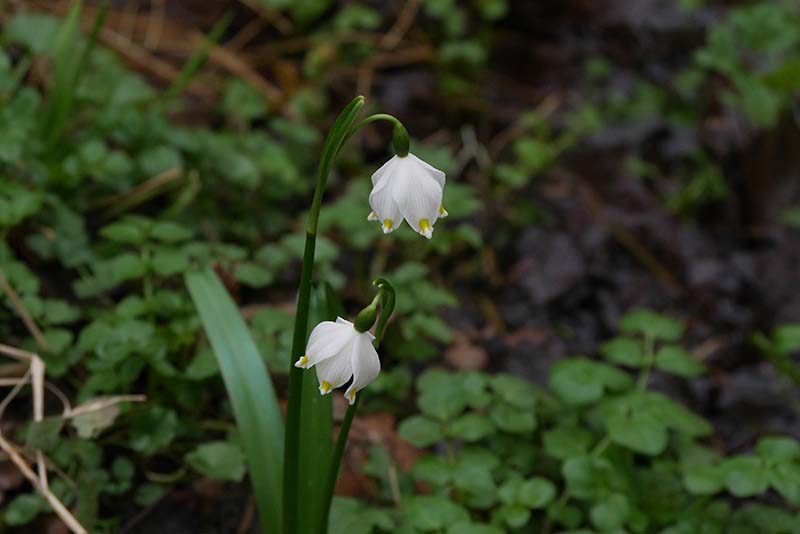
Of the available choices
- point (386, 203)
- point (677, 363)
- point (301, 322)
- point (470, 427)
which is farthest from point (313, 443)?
point (677, 363)

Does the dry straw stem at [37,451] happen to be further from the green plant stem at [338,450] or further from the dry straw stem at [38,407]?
the green plant stem at [338,450]

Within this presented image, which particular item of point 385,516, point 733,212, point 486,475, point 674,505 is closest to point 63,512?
point 385,516

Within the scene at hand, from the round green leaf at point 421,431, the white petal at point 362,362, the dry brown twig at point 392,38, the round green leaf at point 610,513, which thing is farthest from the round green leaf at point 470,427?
the dry brown twig at point 392,38

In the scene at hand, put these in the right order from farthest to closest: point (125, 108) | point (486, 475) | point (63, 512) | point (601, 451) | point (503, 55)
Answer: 1. point (503, 55)
2. point (125, 108)
3. point (601, 451)
4. point (486, 475)
5. point (63, 512)

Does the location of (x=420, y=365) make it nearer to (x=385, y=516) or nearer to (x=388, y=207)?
(x=385, y=516)

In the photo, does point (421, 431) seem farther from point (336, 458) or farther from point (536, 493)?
point (336, 458)

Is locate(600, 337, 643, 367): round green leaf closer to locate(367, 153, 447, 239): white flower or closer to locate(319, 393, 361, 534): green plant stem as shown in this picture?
locate(319, 393, 361, 534): green plant stem
